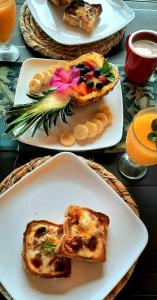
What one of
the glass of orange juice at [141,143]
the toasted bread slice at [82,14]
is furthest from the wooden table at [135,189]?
the toasted bread slice at [82,14]

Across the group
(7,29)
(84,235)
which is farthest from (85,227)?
(7,29)

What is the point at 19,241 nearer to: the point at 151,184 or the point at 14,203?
the point at 14,203

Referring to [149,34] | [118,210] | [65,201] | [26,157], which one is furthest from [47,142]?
[149,34]

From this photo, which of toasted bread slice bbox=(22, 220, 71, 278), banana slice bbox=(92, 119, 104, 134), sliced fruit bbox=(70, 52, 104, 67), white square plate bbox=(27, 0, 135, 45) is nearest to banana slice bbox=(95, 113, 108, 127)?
banana slice bbox=(92, 119, 104, 134)

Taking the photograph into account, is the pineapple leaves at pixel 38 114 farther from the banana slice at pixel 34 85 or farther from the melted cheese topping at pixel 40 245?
the melted cheese topping at pixel 40 245

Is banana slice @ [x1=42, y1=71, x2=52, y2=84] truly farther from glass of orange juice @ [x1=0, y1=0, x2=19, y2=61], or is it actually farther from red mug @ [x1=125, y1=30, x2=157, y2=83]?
red mug @ [x1=125, y1=30, x2=157, y2=83]
